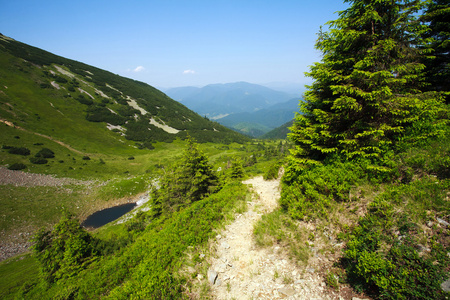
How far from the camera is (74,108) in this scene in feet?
341

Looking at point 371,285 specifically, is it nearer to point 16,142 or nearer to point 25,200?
point 25,200

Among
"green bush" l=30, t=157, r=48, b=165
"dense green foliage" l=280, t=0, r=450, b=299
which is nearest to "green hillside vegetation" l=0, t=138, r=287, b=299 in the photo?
"dense green foliage" l=280, t=0, r=450, b=299

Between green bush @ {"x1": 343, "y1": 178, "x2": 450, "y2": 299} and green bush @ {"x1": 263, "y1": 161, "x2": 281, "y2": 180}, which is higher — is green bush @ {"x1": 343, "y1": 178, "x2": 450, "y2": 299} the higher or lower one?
the higher one

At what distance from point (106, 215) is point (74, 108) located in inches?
3599

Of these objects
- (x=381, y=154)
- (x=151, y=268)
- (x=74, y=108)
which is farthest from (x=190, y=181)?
(x=74, y=108)

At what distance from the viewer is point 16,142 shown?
5959 centimetres

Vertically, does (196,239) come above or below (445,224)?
below

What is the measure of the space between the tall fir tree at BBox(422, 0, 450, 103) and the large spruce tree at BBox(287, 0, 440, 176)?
4.85 meters

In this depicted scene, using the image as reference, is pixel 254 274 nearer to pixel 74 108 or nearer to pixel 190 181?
pixel 190 181

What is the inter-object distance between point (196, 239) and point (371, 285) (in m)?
7.64

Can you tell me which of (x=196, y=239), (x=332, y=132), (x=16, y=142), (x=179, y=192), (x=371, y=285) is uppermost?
(x=332, y=132)

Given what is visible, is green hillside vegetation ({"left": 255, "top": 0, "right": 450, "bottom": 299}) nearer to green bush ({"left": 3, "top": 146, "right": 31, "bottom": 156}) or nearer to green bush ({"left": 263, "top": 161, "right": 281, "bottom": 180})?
green bush ({"left": 263, "top": 161, "right": 281, "bottom": 180})

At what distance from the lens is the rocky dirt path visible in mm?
6707

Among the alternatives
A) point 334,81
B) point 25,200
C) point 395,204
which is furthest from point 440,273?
point 25,200
